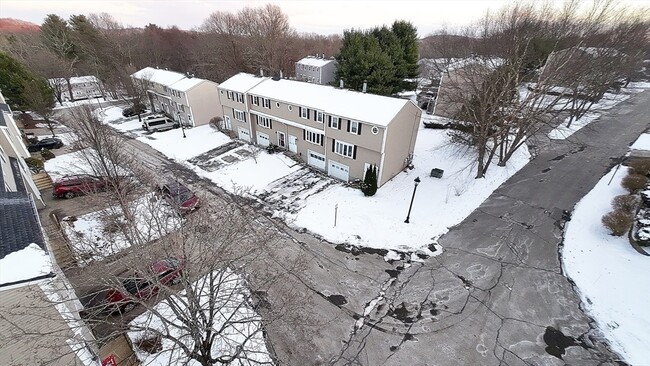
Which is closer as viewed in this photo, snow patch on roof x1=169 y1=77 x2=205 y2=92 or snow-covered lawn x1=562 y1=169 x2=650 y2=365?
snow-covered lawn x1=562 y1=169 x2=650 y2=365

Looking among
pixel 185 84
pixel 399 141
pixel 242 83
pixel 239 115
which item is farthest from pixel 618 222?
pixel 185 84

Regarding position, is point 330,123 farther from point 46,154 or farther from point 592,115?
point 592,115

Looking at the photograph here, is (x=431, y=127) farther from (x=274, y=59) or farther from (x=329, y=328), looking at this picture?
(x=274, y=59)

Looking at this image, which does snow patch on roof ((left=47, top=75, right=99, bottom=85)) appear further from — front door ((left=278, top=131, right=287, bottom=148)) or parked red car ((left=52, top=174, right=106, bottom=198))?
front door ((left=278, top=131, right=287, bottom=148))

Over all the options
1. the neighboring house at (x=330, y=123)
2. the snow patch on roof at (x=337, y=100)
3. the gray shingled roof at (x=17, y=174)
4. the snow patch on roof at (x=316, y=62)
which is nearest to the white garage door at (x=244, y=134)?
the neighboring house at (x=330, y=123)

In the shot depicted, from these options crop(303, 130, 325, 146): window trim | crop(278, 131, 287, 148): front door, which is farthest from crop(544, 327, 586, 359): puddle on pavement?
crop(278, 131, 287, 148): front door

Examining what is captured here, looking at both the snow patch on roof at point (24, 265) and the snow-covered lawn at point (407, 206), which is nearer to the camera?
the snow patch on roof at point (24, 265)

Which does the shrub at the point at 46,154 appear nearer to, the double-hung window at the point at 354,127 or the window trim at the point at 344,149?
the window trim at the point at 344,149
